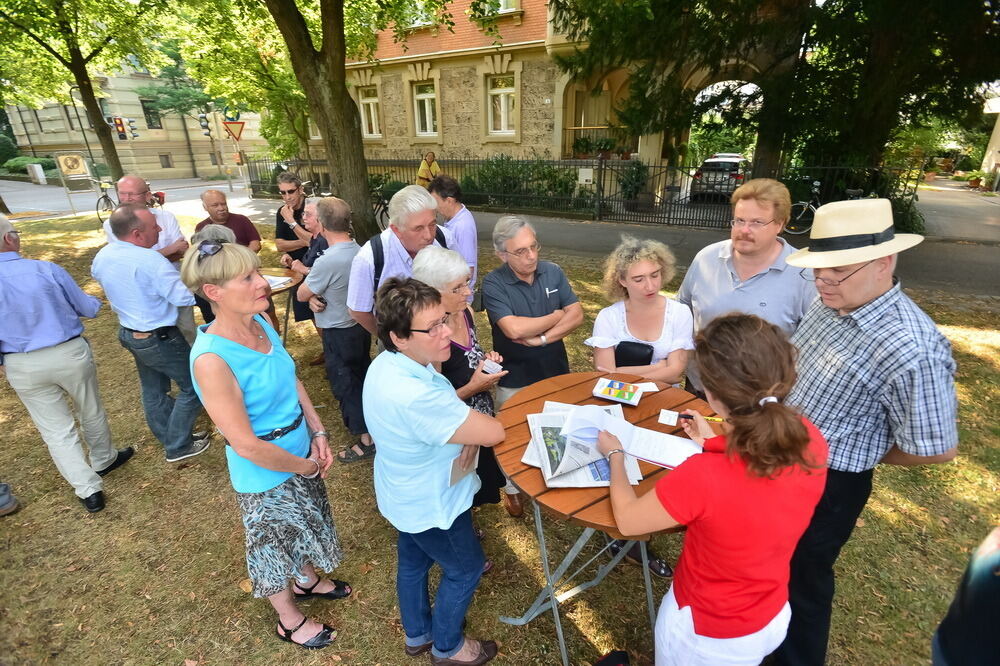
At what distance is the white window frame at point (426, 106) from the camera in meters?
18.6

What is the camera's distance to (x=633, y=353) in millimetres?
2717

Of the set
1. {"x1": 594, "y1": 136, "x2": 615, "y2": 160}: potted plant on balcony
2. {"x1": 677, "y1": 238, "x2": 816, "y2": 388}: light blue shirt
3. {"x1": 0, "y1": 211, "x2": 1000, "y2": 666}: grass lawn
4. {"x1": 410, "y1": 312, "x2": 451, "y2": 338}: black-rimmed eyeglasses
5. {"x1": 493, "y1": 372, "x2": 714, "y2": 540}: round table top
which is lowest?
{"x1": 0, "y1": 211, "x2": 1000, "y2": 666}: grass lawn

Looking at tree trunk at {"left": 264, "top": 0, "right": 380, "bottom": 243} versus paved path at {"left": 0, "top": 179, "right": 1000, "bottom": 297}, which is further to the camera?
paved path at {"left": 0, "top": 179, "right": 1000, "bottom": 297}

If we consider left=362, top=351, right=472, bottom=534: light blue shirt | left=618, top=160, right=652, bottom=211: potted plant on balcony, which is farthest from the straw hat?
left=618, top=160, right=652, bottom=211: potted plant on balcony

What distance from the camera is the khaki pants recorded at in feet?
9.66

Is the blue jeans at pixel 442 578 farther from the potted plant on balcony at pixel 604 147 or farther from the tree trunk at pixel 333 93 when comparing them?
the potted plant on balcony at pixel 604 147

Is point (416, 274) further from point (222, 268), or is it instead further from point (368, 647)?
point (368, 647)

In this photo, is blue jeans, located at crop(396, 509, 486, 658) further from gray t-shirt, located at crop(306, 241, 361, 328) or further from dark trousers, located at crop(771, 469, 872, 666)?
gray t-shirt, located at crop(306, 241, 361, 328)

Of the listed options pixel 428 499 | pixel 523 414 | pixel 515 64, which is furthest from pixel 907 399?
pixel 515 64

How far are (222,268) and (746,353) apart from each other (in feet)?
6.43

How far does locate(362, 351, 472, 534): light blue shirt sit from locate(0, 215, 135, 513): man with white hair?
250 cm

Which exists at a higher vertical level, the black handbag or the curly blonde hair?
the curly blonde hair

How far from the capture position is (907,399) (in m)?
1.57

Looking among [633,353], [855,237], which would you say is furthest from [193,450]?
[855,237]
